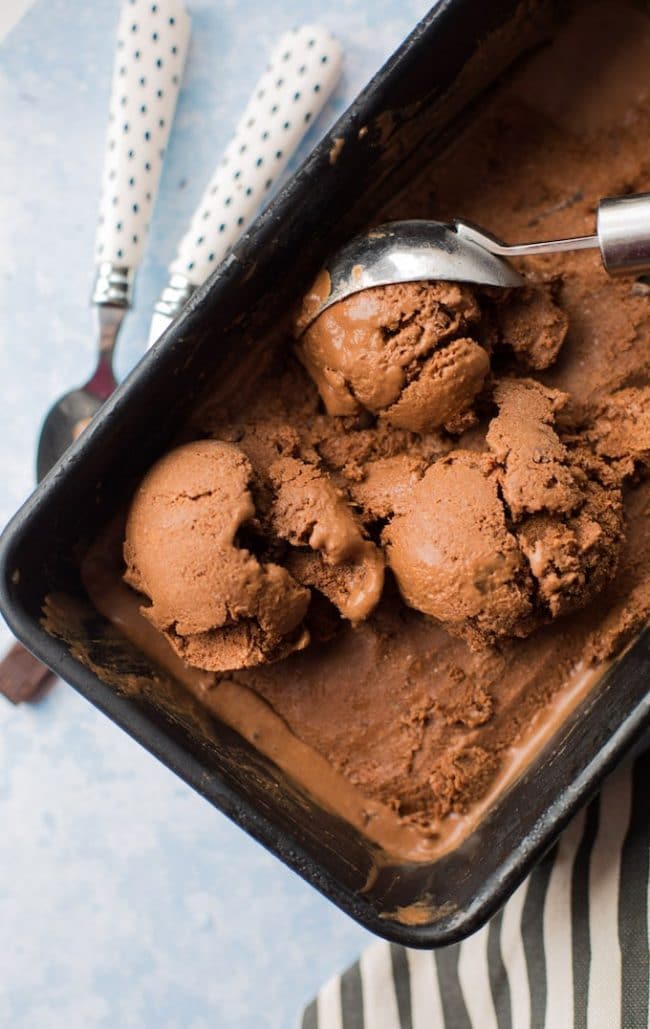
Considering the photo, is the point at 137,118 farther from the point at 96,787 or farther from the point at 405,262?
the point at 96,787

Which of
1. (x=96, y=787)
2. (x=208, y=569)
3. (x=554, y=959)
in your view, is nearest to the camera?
(x=208, y=569)

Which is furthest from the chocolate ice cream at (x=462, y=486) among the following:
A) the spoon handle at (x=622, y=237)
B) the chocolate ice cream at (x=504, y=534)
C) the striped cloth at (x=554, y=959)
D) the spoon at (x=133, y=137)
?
the spoon at (x=133, y=137)

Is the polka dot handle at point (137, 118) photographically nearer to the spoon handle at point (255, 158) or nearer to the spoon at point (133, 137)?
the spoon at point (133, 137)

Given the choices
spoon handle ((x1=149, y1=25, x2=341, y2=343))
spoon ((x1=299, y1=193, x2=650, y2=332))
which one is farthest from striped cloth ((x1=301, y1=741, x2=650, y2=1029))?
spoon handle ((x1=149, y1=25, x2=341, y2=343))

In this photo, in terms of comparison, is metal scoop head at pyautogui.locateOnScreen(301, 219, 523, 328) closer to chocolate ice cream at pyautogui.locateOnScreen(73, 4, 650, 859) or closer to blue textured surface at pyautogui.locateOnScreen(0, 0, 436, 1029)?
chocolate ice cream at pyautogui.locateOnScreen(73, 4, 650, 859)

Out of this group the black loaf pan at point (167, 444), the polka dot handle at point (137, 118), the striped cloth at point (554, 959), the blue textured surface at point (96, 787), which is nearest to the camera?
the black loaf pan at point (167, 444)

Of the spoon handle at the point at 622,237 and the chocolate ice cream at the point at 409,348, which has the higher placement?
→ the spoon handle at the point at 622,237

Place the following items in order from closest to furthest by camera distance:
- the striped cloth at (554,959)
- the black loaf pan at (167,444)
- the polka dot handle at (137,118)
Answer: the black loaf pan at (167,444) → the striped cloth at (554,959) → the polka dot handle at (137,118)

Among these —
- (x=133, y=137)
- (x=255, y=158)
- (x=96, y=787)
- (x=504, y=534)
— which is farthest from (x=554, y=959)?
(x=133, y=137)
